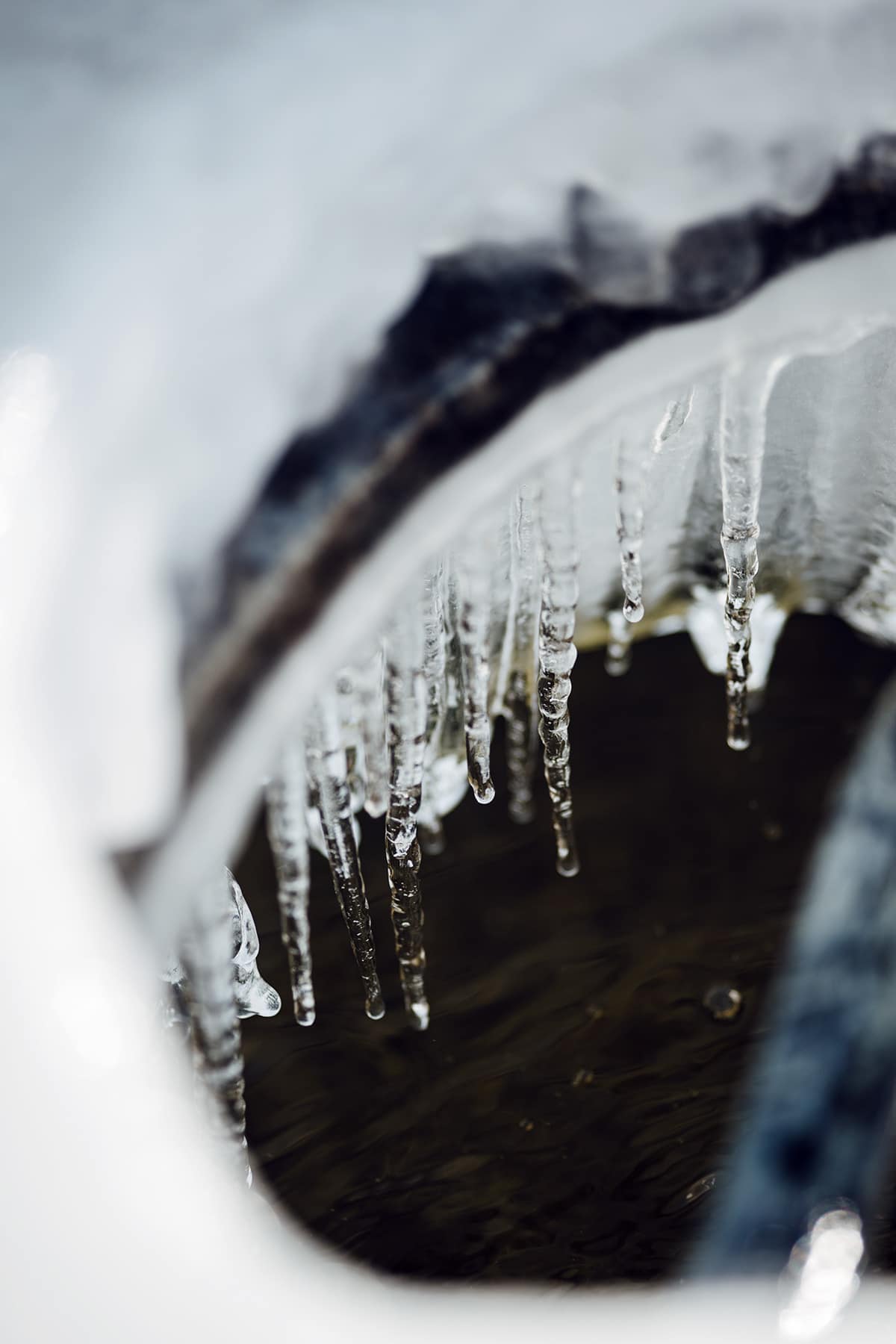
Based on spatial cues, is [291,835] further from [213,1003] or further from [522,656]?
[522,656]

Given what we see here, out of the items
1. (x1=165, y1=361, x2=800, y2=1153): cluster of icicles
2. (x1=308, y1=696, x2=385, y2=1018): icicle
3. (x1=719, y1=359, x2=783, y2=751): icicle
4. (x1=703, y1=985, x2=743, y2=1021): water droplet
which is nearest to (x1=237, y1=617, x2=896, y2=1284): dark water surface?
(x1=703, y1=985, x2=743, y2=1021): water droplet

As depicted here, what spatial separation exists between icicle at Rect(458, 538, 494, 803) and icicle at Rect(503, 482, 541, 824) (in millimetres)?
43

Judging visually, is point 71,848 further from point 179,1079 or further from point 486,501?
point 486,501

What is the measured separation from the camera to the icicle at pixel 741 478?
647 millimetres

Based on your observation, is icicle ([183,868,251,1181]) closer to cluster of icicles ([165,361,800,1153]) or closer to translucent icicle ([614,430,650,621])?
cluster of icicles ([165,361,800,1153])

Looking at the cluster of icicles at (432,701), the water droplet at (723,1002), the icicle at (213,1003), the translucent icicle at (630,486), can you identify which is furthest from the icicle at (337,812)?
the water droplet at (723,1002)

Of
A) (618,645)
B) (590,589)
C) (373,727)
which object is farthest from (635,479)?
(618,645)

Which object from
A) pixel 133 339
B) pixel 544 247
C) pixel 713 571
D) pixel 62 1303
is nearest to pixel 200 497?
pixel 133 339

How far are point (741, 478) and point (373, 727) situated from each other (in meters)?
0.32

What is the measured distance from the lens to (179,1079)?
0.42 m

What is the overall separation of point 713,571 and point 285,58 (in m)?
0.80

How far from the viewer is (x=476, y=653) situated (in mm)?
732

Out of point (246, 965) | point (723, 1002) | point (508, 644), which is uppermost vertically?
point (508, 644)

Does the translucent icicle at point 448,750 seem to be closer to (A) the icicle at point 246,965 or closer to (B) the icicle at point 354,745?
(B) the icicle at point 354,745
